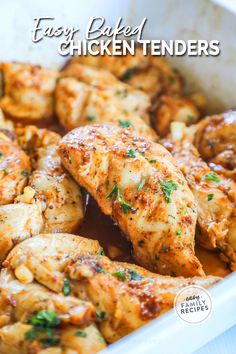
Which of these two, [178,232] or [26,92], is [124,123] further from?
[178,232]

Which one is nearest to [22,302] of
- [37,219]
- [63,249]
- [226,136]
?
[63,249]

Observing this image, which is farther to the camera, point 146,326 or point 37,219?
point 37,219

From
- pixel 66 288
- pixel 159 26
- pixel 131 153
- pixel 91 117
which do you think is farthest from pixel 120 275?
pixel 159 26

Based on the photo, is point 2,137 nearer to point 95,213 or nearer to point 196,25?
point 95,213

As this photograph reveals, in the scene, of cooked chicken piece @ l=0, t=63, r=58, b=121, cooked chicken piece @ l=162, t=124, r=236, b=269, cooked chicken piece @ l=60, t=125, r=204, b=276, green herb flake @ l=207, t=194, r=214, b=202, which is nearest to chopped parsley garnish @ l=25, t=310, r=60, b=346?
cooked chicken piece @ l=60, t=125, r=204, b=276

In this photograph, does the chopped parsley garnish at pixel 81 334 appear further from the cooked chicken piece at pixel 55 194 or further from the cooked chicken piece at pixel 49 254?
the cooked chicken piece at pixel 55 194
